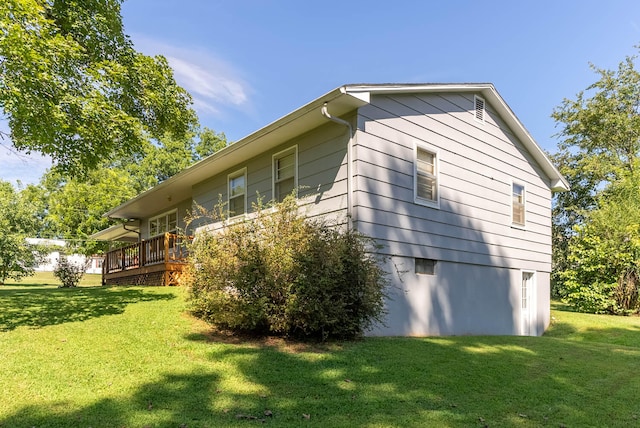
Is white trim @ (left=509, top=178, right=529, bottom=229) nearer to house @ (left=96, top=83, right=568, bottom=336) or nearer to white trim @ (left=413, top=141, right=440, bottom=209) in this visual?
house @ (left=96, top=83, right=568, bottom=336)

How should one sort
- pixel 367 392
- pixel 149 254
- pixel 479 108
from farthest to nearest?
pixel 149 254, pixel 479 108, pixel 367 392

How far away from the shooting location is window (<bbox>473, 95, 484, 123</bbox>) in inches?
428

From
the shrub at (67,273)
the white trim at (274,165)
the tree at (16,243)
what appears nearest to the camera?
the white trim at (274,165)

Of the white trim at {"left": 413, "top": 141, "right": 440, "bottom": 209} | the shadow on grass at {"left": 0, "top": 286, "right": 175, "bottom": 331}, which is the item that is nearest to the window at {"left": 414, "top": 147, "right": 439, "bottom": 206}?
the white trim at {"left": 413, "top": 141, "right": 440, "bottom": 209}

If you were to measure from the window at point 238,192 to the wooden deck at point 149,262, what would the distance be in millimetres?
1651

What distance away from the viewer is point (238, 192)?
11352mm

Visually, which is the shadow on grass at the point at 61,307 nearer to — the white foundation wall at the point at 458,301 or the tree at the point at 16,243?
the white foundation wall at the point at 458,301

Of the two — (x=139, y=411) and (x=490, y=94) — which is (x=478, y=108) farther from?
(x=139, y=411)

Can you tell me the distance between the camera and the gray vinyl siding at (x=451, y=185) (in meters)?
8.02

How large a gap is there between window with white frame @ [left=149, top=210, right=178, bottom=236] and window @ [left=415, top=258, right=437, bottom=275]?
10042 mm

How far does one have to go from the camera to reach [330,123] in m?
8.29

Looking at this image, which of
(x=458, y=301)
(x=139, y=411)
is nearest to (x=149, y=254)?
(x=458, y=301)

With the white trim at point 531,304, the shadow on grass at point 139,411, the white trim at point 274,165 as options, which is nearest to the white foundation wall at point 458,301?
the white trim at point 531,304

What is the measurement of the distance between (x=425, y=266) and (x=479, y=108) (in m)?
4.79
